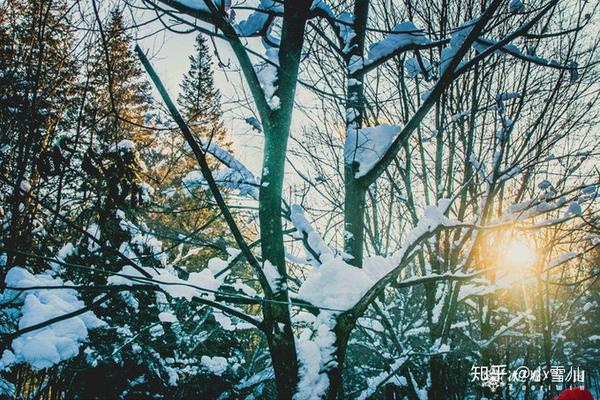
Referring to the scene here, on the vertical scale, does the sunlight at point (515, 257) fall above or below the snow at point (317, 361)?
above

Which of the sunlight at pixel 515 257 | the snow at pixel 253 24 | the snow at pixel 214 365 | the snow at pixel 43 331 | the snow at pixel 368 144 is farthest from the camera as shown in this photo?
the snow at pixel 214 365

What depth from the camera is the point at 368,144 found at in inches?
83.1

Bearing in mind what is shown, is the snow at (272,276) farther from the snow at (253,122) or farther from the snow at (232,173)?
the snow at (253,122)

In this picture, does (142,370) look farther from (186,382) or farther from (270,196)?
(270,196)

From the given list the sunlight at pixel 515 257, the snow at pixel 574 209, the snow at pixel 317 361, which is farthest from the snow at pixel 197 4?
the snow at pixel 574 209

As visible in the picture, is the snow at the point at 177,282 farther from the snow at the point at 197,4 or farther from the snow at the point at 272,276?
the snow at the point at 197,4

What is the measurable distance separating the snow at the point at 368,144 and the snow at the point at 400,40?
17.8 inches

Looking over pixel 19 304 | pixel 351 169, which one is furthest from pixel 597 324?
pixel 19 304

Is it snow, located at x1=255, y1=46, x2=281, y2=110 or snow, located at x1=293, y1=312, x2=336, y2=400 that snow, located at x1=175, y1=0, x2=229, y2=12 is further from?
snow, located at x1=293, y1=312, x2=336, y2=400

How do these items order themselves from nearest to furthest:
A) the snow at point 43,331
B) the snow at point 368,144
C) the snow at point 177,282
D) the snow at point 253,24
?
1. the snow at point 43,331
2. the snow at point 177,282
3. the snow at point 253,24
4. the snow at point 368,144

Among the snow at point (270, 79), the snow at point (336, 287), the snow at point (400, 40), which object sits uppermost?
the snow at point (400, 40)

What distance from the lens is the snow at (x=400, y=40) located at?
2.00m

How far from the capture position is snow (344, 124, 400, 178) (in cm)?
203

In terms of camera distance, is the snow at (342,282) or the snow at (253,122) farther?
the snow at (253,122)
